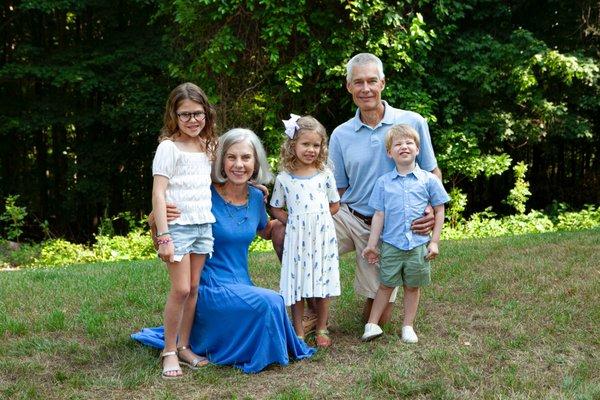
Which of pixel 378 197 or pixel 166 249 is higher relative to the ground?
pixel 378 197

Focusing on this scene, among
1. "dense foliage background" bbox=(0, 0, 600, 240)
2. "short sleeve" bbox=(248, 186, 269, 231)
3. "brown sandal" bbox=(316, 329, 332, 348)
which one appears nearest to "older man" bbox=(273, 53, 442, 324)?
"short sleeve" bbox=(248, 186, 269, 231)

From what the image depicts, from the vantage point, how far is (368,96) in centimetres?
434

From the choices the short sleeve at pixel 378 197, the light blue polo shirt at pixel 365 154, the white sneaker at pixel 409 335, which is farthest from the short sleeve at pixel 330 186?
the white sneaker at pixel 409 335

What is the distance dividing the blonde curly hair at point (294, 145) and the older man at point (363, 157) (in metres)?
0.40

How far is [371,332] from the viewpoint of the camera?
4.27 metres

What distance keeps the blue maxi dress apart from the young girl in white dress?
22 cm

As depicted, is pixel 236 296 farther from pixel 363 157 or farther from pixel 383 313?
pixel 363 157

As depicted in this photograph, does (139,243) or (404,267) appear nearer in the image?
(404,267)

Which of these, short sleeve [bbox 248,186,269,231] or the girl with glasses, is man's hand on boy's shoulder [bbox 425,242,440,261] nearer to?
short sleeve [bbox 248,186,269,231]

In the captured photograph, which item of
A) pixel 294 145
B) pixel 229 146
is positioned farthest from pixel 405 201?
pixel 229 146

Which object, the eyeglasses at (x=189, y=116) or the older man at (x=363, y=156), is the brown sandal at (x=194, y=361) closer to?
the older man at (x=363, y=156)

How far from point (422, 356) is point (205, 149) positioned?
→ 184 centimetres

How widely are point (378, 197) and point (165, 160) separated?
4.86ft

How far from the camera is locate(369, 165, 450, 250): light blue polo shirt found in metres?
4.21
